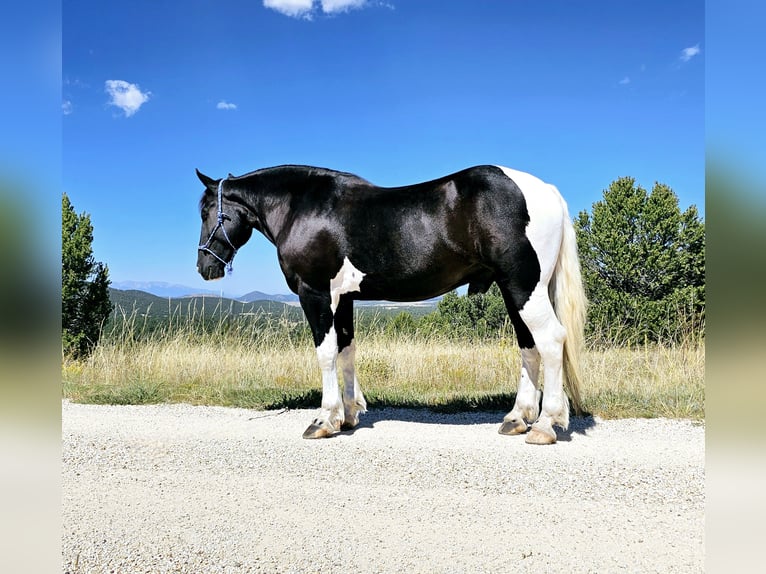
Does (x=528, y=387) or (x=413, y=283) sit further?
(x=528, y=387)

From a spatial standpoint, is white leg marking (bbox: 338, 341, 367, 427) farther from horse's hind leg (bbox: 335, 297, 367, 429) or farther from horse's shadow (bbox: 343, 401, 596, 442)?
horse's shadow (bbox: 343, 401, 596, 442)

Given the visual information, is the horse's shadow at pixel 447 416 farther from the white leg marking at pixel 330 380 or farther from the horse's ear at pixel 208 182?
the horse's ear at pixel 208 182

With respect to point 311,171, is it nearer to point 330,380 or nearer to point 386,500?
point 330,380

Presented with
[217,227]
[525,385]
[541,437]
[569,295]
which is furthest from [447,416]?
[217,227]

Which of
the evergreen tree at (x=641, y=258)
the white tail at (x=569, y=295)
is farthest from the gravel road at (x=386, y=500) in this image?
the evergreen tree at (x=641, y=258)

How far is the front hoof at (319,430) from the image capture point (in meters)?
5.64

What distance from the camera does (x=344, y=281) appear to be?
570cm

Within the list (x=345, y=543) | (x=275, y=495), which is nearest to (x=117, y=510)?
(x=275, y=495)

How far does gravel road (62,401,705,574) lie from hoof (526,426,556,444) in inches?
4.9

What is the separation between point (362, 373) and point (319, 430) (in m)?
3.60

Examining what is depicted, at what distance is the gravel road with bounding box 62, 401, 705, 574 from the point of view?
319cm

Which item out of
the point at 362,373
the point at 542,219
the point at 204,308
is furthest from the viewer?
the point at 204,308

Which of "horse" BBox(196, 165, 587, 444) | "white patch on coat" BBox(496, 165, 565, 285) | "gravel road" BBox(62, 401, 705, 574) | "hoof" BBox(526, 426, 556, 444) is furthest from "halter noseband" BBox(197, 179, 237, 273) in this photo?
"hoof" BBox(526, 426, 556, 444)
